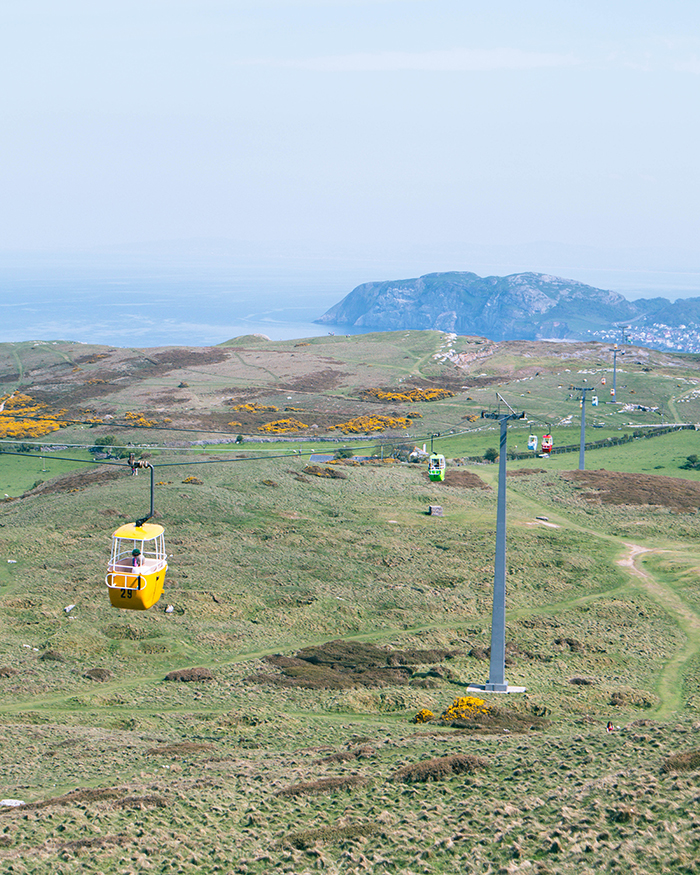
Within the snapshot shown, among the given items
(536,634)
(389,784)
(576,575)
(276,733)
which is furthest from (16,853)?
(576,575)

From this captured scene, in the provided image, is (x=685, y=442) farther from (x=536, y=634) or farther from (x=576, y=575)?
(x=536, y=634)

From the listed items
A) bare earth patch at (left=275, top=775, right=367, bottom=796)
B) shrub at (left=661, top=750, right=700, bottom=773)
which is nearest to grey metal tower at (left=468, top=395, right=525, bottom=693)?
shrub at (left=661, top=750, right=700, bottom=773)

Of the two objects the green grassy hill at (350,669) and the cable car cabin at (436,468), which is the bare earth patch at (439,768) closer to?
the green grassy hill at (350,669)

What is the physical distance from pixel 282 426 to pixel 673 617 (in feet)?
249

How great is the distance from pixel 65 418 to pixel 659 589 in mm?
97962

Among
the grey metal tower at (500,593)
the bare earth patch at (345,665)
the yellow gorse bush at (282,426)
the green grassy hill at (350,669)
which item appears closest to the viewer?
the green grassy hill at (350,669)

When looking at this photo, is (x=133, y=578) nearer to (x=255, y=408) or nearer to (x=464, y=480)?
(x=464, y=480)

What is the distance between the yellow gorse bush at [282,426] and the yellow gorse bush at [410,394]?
23801mm

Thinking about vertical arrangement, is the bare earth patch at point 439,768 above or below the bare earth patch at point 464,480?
below

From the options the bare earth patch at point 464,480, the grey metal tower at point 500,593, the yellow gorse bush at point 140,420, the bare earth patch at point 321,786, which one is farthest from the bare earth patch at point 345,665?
the yellow gorse bush at point 140,420

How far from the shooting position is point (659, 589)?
51875mm

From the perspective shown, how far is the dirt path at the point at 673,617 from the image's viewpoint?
3419 centimetres

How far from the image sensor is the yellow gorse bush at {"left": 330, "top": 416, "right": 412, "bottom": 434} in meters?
115

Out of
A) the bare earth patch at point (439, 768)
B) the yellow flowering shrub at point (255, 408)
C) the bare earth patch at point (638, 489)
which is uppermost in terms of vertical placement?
the yellow flowering shrub at point (255, 408)
